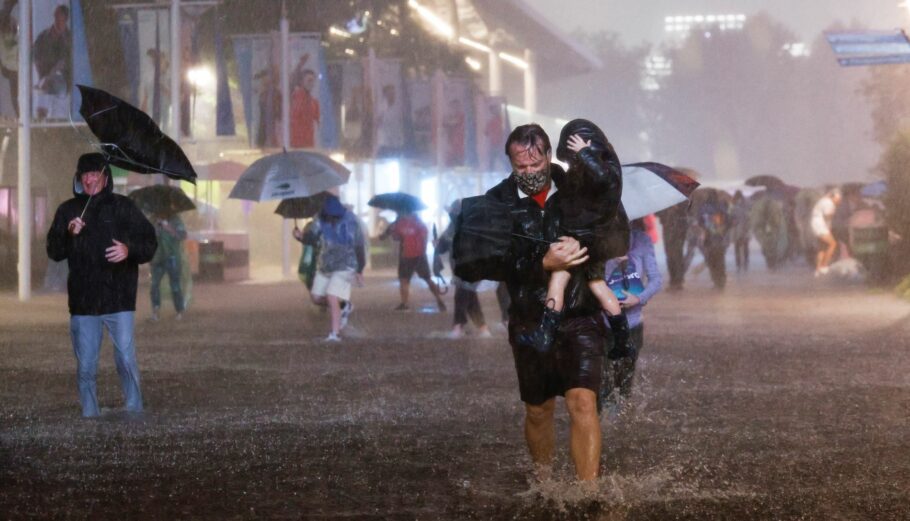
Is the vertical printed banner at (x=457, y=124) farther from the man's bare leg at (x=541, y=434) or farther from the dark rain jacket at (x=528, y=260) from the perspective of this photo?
the dark rain jacket at (x=528, y=260)

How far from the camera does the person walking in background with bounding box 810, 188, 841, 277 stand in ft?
96.1

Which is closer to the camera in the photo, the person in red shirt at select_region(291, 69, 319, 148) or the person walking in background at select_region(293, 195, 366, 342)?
the person walking in background at select_region(293, 195, 366, 342)

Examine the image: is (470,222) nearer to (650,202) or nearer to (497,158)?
(650,202)

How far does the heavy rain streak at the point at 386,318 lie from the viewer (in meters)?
6.10

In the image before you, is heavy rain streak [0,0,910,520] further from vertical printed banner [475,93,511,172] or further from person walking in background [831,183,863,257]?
vertical printed banner [475,93,511,172]

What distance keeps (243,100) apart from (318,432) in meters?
23.6

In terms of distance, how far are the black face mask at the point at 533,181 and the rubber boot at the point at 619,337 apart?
0.70m

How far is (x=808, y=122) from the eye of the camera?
115250 millimetres

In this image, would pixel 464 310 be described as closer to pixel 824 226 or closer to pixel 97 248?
pixel 97 248

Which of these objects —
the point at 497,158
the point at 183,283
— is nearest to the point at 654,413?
the point at 183,283

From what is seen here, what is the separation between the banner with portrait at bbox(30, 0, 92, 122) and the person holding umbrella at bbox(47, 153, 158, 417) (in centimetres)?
1523

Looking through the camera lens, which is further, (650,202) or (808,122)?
(808,122)

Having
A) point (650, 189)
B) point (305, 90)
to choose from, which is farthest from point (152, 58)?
point (650, 189)

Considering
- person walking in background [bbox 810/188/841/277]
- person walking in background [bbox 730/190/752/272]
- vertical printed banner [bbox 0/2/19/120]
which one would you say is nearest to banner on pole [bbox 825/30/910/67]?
person walking in background [bbox 810/188/841/277]
